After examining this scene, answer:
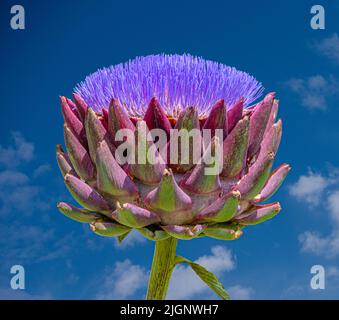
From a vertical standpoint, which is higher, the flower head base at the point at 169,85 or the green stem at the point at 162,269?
the flower head base at the point at 169,85

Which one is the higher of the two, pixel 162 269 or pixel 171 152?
pixel 171 152

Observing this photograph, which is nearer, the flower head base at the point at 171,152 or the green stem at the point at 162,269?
the flower head base at the point at 171,152

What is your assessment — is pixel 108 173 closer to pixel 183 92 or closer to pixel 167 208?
pixel 167 208

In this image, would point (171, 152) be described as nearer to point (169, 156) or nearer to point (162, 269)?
point (169, 156)

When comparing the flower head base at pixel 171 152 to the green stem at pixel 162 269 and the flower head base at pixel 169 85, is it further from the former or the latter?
the green stem at pixel 162 269

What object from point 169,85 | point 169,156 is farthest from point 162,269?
point 169,85

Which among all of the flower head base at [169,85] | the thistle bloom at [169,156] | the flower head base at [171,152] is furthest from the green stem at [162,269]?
the flower head base at [169,85]

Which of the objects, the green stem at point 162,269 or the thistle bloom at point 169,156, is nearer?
the thistle bloom at point 169,156
